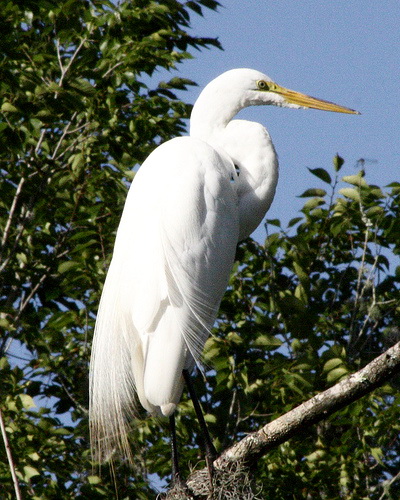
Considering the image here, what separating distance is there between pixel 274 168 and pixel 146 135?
1.24 m

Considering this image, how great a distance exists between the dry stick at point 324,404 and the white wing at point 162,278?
1.69 ft

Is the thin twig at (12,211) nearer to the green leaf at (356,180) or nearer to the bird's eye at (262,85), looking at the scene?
the bird's eye at (262,85)

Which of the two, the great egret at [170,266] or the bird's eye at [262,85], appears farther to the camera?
the bird's eye at [262,85]

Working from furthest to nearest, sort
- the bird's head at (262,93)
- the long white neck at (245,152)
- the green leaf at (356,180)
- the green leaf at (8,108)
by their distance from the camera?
the green leaf at (356,180) → the green leaf at (8,108) → the bird's head at (262,93) → the long white neck at (245,152)

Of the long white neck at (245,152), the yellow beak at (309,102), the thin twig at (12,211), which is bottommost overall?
the long white neck at (245,152)

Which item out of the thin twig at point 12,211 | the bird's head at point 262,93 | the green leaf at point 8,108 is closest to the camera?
the bird's head at point 262,93

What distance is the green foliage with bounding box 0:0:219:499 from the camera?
3965 millimetres

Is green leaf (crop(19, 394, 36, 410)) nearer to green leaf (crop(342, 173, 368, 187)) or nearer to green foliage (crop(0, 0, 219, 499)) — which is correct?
green foliage (crop(0, 0, 219, 499))

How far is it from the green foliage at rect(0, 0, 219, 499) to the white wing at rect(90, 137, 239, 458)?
0.62 metres

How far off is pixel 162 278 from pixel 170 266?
0.18 ft

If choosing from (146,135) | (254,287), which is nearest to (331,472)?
(254,287)

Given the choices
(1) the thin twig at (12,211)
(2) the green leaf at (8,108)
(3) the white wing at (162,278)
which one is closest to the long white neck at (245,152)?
(3) the white wing at (162,278)

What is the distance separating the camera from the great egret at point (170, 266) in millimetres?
Result: 3123

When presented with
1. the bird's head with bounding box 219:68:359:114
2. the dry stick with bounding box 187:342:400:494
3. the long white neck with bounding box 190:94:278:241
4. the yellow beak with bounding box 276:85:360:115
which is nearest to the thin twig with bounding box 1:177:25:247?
the long white neck with bounding box 190:94:278:241
